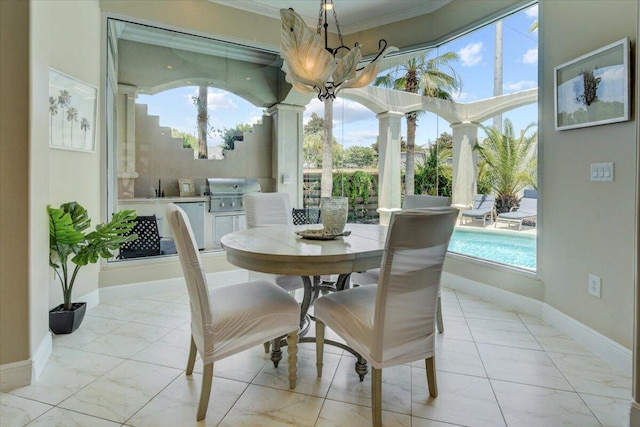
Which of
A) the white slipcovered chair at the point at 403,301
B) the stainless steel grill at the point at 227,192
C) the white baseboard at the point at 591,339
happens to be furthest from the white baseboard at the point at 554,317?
the stainless steel grill at the point at 227,192

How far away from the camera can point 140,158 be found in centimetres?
421

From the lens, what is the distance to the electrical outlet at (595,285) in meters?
2.38

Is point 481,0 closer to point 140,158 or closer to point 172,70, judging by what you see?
point 172,70

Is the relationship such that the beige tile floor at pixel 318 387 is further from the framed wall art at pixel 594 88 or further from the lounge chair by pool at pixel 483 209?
the framed wall art at pixel 594 88

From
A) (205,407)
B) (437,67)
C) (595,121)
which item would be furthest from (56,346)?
(437,67)

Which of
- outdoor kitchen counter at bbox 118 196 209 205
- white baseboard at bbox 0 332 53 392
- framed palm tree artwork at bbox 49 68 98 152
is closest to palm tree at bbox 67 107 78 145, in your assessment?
framed palm tree artwork at bbox 49 68 98 152

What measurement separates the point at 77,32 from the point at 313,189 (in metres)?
3.11

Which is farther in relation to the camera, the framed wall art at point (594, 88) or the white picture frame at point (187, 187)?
the white picture frame at point (187, 187)

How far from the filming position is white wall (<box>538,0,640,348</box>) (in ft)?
7.15

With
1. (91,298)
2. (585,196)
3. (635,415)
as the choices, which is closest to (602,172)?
(585,196)

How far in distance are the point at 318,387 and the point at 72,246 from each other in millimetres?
1987

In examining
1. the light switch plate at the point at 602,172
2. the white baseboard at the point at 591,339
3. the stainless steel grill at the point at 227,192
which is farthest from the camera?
the stainless steel grill at the point at 227,192

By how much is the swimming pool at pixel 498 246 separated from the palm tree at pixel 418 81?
0.89 metres

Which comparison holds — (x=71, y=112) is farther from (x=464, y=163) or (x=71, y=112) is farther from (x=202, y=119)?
(x=464, y=163)
